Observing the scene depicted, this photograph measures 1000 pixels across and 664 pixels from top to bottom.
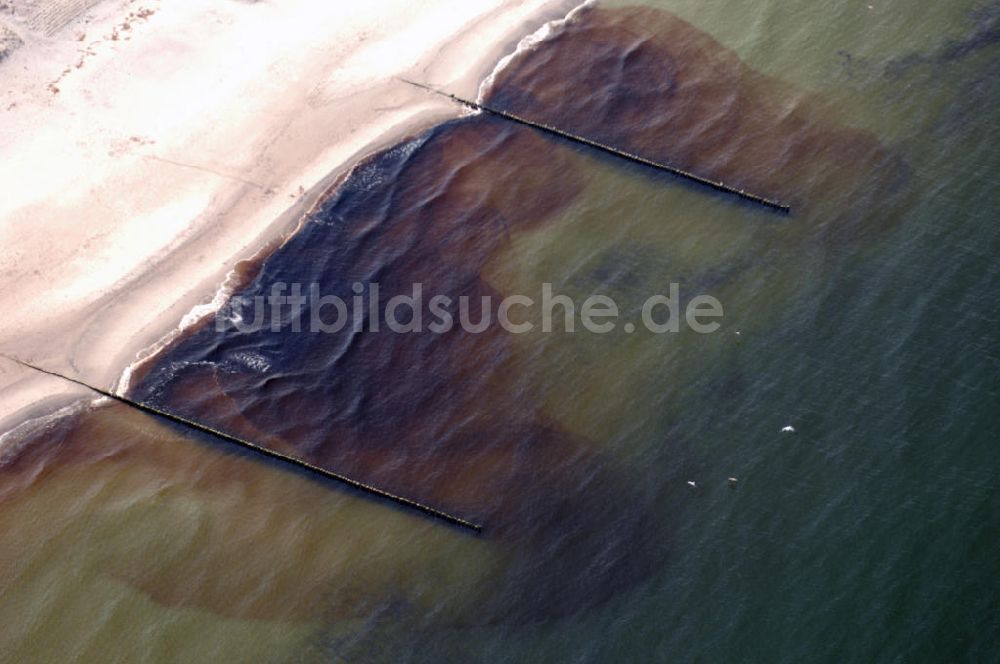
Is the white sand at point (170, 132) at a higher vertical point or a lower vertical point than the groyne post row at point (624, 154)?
lower

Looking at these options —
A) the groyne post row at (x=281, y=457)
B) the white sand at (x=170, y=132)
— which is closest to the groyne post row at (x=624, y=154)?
the white sand at (x=170, y=132)

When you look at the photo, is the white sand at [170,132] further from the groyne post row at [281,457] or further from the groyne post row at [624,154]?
the groyne post row at [624,154]

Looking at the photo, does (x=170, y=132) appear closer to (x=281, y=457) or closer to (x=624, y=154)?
(x=281, y=457)

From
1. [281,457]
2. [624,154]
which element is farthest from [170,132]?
[624,154]

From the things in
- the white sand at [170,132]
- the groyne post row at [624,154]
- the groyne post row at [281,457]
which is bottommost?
the groyne post row at [281,457]

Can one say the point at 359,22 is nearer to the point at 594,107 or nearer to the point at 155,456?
the point at 594,107

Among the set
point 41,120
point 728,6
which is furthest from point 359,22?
point 728,6

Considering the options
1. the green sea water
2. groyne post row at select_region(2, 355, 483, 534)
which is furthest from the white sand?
the green sea water
